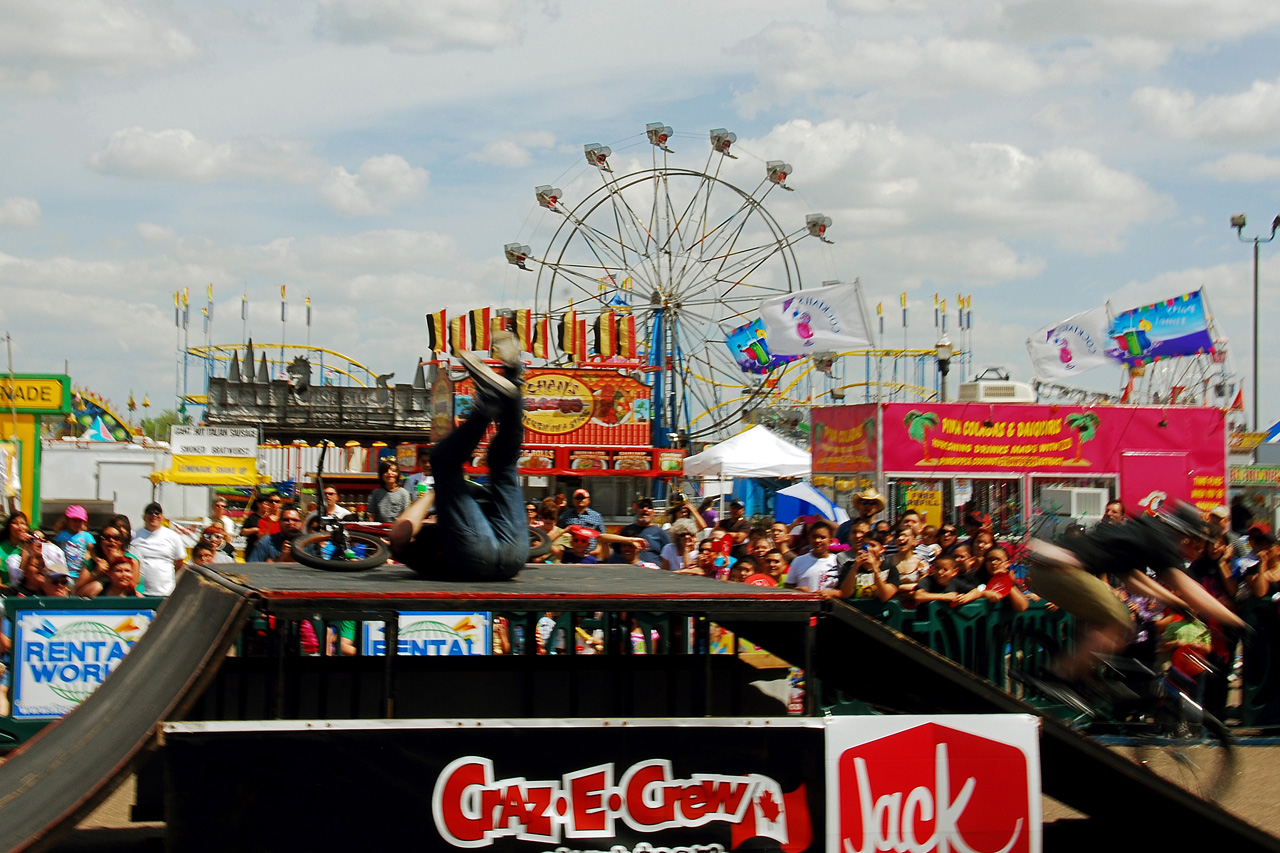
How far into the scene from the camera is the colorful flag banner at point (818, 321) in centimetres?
2023

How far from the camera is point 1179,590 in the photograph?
17.9 feet

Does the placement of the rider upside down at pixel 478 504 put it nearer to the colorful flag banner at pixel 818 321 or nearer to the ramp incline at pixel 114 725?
the ramp incline at pixel 114 725

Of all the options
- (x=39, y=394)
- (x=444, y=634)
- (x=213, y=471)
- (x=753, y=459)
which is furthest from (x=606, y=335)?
(x=444, y=634)

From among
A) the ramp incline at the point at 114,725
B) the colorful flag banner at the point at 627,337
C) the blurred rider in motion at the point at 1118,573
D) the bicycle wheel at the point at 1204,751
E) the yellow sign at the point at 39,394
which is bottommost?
the bicycle wheel at the point at 1204,751

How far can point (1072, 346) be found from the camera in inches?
819

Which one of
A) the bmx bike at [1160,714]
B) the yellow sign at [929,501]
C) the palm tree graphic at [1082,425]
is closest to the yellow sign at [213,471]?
the yellow sign at [929,501]

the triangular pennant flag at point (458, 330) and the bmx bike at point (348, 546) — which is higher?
the triangular pennant flag at point (458, 330)

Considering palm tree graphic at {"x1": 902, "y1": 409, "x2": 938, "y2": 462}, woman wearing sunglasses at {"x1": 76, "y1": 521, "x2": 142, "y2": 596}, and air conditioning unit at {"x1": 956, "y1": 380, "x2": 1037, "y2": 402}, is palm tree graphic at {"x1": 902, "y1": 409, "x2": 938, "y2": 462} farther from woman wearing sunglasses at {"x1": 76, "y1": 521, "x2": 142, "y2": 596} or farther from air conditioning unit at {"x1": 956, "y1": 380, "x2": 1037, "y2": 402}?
woman wearing sunglasses at {"x1": 76, "y1": 521, "x2": 142, "y2": 596}

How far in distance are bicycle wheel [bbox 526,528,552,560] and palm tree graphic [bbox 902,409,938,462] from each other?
11.8 m

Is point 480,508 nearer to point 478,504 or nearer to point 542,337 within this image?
point 478,504

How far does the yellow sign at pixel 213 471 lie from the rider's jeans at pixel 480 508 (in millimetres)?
22541

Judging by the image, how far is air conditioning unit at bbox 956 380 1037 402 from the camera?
726 inches

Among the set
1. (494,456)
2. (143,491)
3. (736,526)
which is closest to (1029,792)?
(494,456)

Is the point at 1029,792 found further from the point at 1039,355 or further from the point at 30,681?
the point at 1039,355
